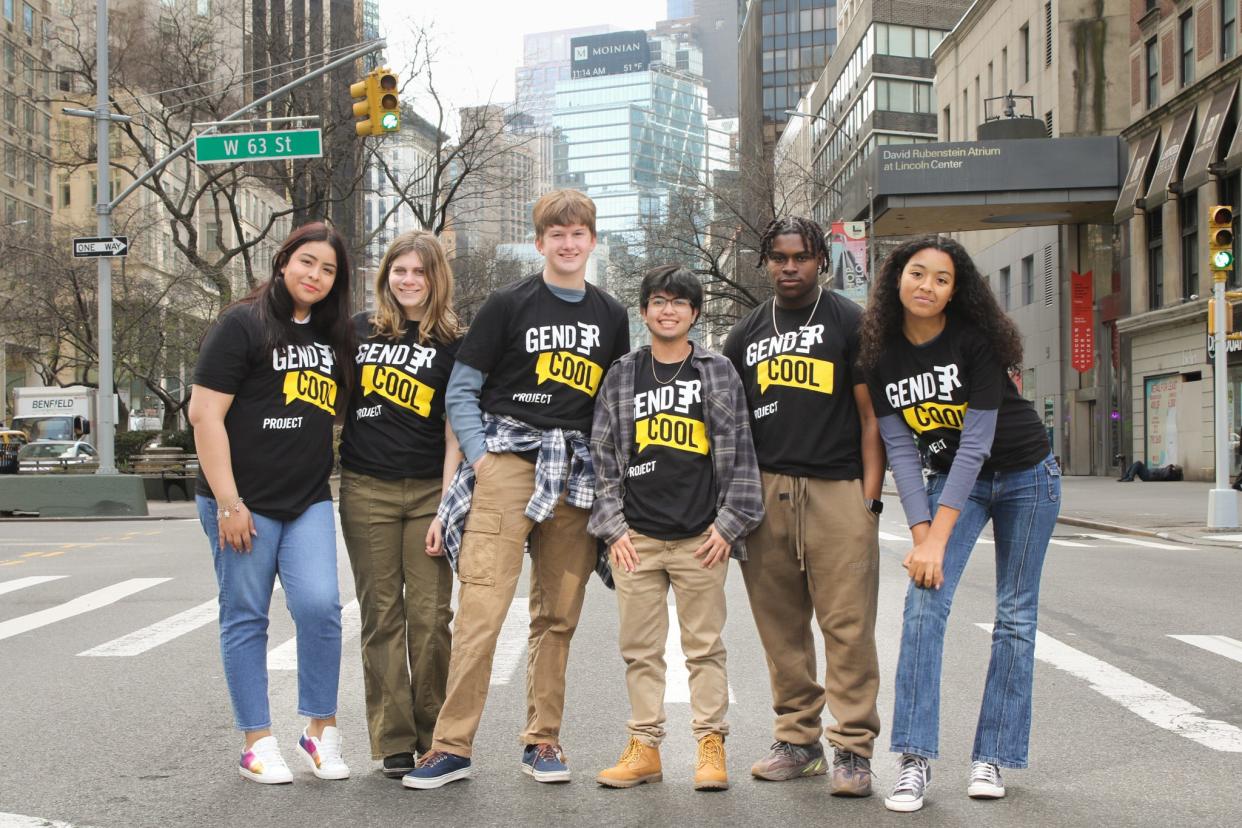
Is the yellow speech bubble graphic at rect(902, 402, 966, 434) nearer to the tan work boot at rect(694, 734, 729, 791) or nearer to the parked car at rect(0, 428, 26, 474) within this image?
the tan work boot at rect(694, 734, 729, 791)

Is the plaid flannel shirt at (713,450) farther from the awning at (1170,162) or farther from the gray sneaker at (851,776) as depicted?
the awning at (1170,162)

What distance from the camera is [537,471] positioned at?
17.0 ft

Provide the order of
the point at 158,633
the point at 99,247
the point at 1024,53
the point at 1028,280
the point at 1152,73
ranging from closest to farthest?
the point at 158,633
the point at 99,247
the point at 1152,73
the point at 1024,53
the point at 1028,280

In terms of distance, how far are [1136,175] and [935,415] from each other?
35.0 metres

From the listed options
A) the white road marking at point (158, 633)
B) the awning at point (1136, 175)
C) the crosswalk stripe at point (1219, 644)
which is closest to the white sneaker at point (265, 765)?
the white road marking at point (158, 633)

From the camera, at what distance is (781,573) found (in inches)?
208

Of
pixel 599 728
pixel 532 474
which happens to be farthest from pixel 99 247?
pixel 532 474

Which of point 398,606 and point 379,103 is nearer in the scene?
point 398,606

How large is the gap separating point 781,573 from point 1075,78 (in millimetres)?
40819

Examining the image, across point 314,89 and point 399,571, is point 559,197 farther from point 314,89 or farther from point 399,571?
point 314,89

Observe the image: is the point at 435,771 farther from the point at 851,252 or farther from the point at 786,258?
the point at 851,252

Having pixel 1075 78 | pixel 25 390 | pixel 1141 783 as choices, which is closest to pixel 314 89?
pixel 25 390

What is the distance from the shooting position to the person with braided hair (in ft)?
16.9

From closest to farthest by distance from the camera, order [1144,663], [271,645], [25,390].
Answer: [1144,663], [271,645], [25,390]
